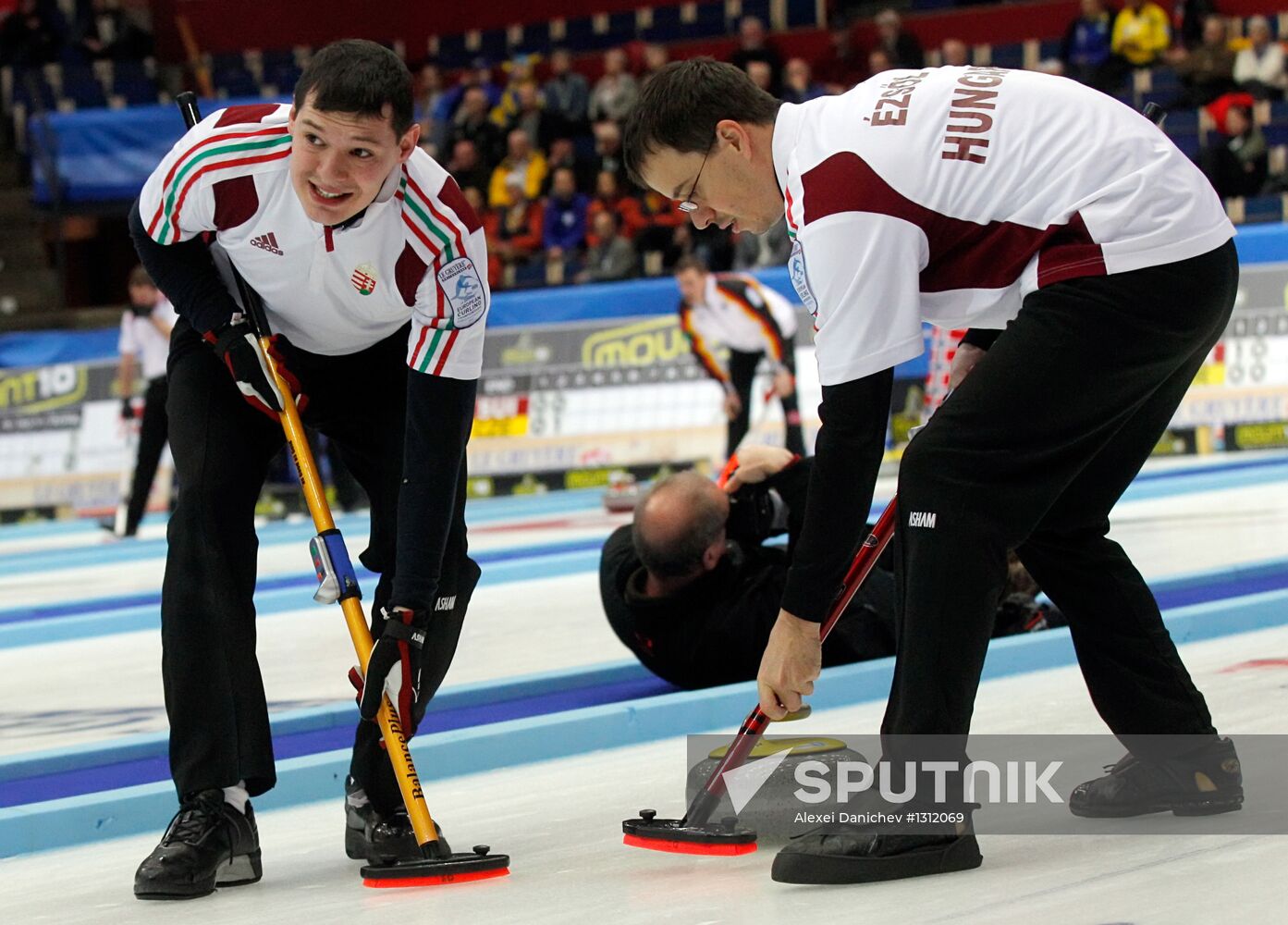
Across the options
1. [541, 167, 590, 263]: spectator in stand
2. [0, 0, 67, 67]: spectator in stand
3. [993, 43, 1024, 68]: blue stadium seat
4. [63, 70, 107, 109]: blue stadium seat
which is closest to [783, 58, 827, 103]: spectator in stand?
[993, 43, 1024, 68]: blue stadium seat

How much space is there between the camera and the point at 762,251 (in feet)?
47.1

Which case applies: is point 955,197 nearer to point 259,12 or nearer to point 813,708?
point 813,708

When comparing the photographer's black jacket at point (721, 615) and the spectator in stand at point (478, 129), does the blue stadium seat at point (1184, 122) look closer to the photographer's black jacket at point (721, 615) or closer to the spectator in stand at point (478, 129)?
the spectator in stand at point (478, 129)

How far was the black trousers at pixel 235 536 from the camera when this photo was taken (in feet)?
9.82

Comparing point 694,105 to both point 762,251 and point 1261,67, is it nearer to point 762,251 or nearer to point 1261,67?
point 762,251

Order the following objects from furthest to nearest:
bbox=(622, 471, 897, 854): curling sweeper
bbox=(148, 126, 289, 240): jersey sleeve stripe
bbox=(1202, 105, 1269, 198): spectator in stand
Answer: bbox=(1202, 105, 1269, 198): spectator in stand < bbox=(148, 126, 289, 240): jersey sleeve stripe < bbox=(622, 471, 897, 854): curling sweeper

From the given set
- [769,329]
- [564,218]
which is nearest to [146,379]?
[769,329]

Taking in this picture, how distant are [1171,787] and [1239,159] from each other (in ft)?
38.3

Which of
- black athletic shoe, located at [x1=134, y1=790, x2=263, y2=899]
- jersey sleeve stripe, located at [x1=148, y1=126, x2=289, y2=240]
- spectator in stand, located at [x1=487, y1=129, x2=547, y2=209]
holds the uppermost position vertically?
jersey sleeve stripe, located at [x1=148, y1=126, x2=289, y2=240]

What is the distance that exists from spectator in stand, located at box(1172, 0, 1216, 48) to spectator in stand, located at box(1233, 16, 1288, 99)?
843 millimetres

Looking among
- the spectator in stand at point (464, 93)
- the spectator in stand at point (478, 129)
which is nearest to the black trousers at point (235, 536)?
the spectator in stand at point (478, 129)

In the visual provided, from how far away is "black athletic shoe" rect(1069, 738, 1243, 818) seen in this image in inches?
117

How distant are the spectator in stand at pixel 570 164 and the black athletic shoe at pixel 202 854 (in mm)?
14169

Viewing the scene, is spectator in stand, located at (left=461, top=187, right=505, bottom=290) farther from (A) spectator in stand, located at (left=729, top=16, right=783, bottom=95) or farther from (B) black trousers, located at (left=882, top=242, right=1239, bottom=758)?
(B) black trousers, located at (left=882, top=242, right=1239, bottom=758)
